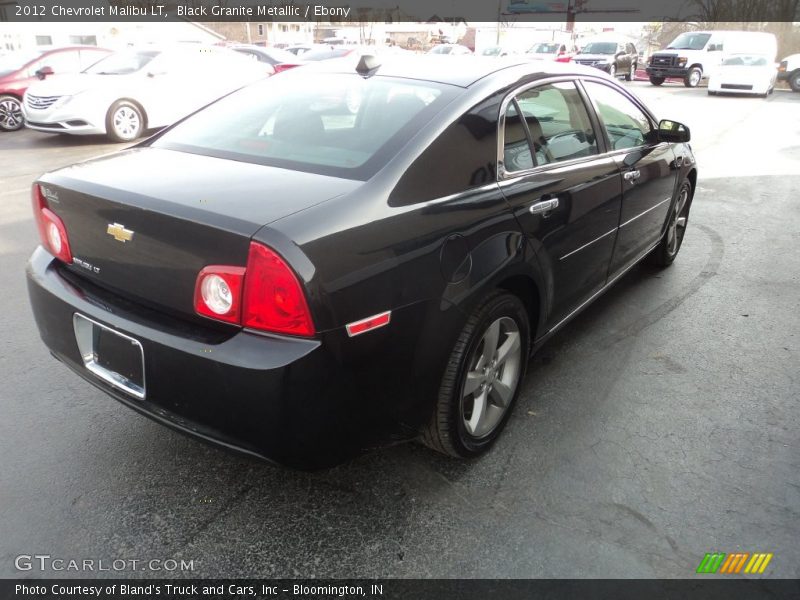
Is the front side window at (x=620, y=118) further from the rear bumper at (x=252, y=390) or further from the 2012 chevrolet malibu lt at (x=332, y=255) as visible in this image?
the rear bumper at (x=252, y=390)

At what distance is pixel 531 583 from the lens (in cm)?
213

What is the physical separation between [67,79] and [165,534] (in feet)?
32.2

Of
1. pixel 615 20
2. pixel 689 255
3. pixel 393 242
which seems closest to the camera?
pixel 393 242

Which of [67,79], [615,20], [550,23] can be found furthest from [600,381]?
[615,20]

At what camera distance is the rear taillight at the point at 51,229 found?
2460 mm

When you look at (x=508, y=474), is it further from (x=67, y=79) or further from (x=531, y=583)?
(x=67, y=79)

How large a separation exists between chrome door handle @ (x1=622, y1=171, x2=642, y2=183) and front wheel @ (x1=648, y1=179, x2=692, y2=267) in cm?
106

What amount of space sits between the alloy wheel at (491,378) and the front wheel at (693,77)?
77.8 feet

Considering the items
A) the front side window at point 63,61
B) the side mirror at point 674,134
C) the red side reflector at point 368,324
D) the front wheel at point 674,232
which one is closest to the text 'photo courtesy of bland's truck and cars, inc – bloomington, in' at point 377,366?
the red side reflector at point 368,324

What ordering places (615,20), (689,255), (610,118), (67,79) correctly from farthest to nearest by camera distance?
1. (615,20)
2. (67,79)
3. (689,255)
4. (610,118)

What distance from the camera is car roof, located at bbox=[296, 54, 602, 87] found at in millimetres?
2852

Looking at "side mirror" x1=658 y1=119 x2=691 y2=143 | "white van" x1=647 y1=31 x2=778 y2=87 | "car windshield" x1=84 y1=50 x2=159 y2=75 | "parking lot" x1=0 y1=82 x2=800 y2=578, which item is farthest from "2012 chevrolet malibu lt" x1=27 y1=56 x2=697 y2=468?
"white van" x1=647 y1=31 x2=778 y2=87

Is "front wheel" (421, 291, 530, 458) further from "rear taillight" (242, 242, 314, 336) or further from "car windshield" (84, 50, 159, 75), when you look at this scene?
"car windshield" (84, 50, 159, 75)

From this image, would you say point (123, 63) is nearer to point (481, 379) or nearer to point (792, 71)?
point (481, 379)
